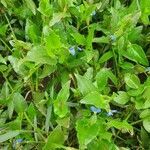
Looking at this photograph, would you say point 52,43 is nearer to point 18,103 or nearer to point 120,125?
point 18,103

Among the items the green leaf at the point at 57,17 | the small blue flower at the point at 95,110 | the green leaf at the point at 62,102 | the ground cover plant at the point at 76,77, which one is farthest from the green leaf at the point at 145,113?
the green leaf at the point at 57,17

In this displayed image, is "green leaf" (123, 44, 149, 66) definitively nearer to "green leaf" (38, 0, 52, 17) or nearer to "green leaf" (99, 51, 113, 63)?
"green leaf" (99, 51, 113, 63)

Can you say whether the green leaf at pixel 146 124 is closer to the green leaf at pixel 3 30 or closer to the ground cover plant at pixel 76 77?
the ground cover plant at pixel 76 77

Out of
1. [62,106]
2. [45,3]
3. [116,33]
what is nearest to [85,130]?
[62,106]

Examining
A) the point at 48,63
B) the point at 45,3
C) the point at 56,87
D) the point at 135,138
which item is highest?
the point at 45,3

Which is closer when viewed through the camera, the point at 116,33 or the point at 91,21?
the point at 116,33

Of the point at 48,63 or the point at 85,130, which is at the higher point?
the point at 48,63

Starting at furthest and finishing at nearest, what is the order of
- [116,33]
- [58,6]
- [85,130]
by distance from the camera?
[58,6], [116,33], [85,130]

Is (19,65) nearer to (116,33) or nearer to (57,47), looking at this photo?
(57,47)

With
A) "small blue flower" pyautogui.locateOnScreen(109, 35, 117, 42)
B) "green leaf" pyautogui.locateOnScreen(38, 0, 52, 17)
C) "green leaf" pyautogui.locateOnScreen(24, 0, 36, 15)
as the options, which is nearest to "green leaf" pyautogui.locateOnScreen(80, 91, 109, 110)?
"small blue flower" pyautogui.locateOnScreen(109, 35, 117, 42)
